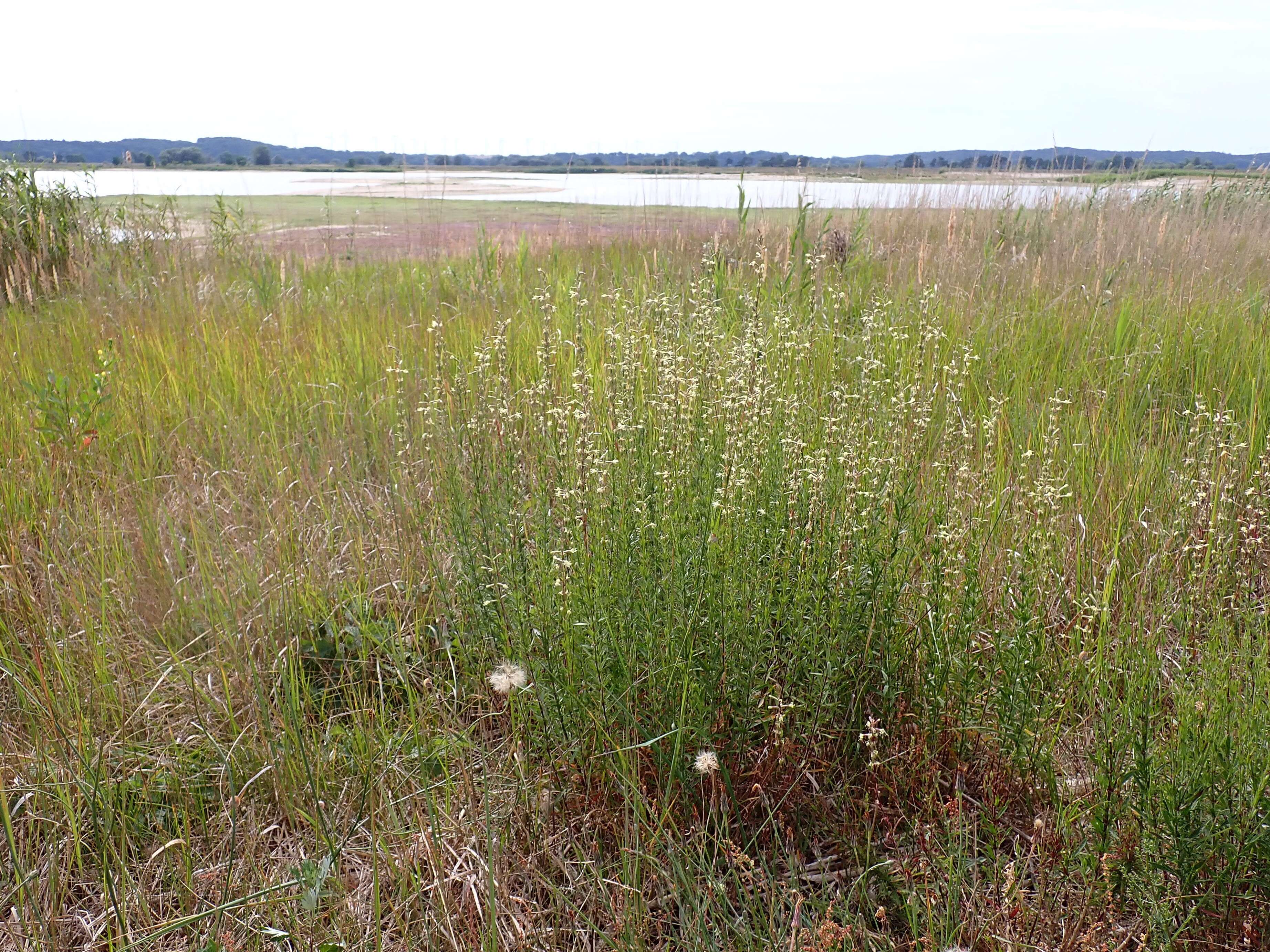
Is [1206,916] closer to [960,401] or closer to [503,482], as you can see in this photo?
[503,482]

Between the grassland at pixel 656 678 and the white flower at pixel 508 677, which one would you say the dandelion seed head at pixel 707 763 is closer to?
the grassland at pixel 656 678

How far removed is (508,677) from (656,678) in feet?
1.12

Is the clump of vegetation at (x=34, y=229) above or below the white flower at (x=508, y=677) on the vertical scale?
above

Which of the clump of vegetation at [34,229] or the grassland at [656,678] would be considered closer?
the grassland at [656,678]

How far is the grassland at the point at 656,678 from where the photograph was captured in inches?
63.4

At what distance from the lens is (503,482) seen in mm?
2408

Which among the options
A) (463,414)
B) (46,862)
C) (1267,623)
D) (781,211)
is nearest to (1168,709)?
(1267,623)

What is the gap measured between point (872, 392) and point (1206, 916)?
4.78ft

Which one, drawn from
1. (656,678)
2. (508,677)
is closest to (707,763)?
(656,678)

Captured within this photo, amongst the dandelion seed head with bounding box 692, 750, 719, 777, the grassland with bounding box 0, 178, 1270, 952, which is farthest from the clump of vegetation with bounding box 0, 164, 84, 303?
the dandelion seed head with bounding box 692, 750, 719, 777

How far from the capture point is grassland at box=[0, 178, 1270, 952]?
161 centimetres

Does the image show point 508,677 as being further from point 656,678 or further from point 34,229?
point 34,229

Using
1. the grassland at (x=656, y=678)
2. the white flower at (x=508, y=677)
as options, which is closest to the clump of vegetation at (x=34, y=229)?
the grassland at (x=656, y=678)

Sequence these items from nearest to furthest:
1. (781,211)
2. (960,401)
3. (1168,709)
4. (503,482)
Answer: (1168,709) → (503,482) → (960,401) → (781,211)
